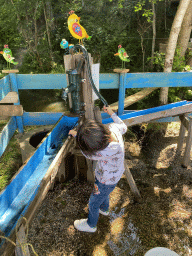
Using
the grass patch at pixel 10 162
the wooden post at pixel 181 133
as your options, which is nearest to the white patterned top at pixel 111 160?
the grass patch at pixel 10 162

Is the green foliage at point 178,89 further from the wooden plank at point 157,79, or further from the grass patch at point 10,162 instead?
the grass patch at point 10,162

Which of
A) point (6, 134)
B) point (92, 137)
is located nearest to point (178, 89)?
point (6, 134)

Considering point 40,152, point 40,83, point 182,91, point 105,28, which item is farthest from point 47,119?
point 105,28

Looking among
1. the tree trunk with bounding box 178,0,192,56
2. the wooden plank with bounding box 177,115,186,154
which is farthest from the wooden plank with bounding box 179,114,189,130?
the tree trunk with bounding box 178,0,192,56

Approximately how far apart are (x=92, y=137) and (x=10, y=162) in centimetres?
229

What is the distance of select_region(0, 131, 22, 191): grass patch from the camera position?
9.81 ft

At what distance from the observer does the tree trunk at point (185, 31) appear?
5.53 meters

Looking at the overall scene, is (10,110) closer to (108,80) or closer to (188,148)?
(108,80)

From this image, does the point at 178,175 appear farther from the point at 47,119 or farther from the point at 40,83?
the point at 40,83

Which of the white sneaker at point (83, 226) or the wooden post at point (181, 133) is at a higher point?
the wooden post at point (181, 133)

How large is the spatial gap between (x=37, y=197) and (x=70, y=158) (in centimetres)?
141

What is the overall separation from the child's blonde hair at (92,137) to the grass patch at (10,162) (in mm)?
1918

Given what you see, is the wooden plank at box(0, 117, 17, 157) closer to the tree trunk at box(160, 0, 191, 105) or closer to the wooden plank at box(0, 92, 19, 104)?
the wooden plank at box(0, 92, 19, 104)

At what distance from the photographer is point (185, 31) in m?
5.73
